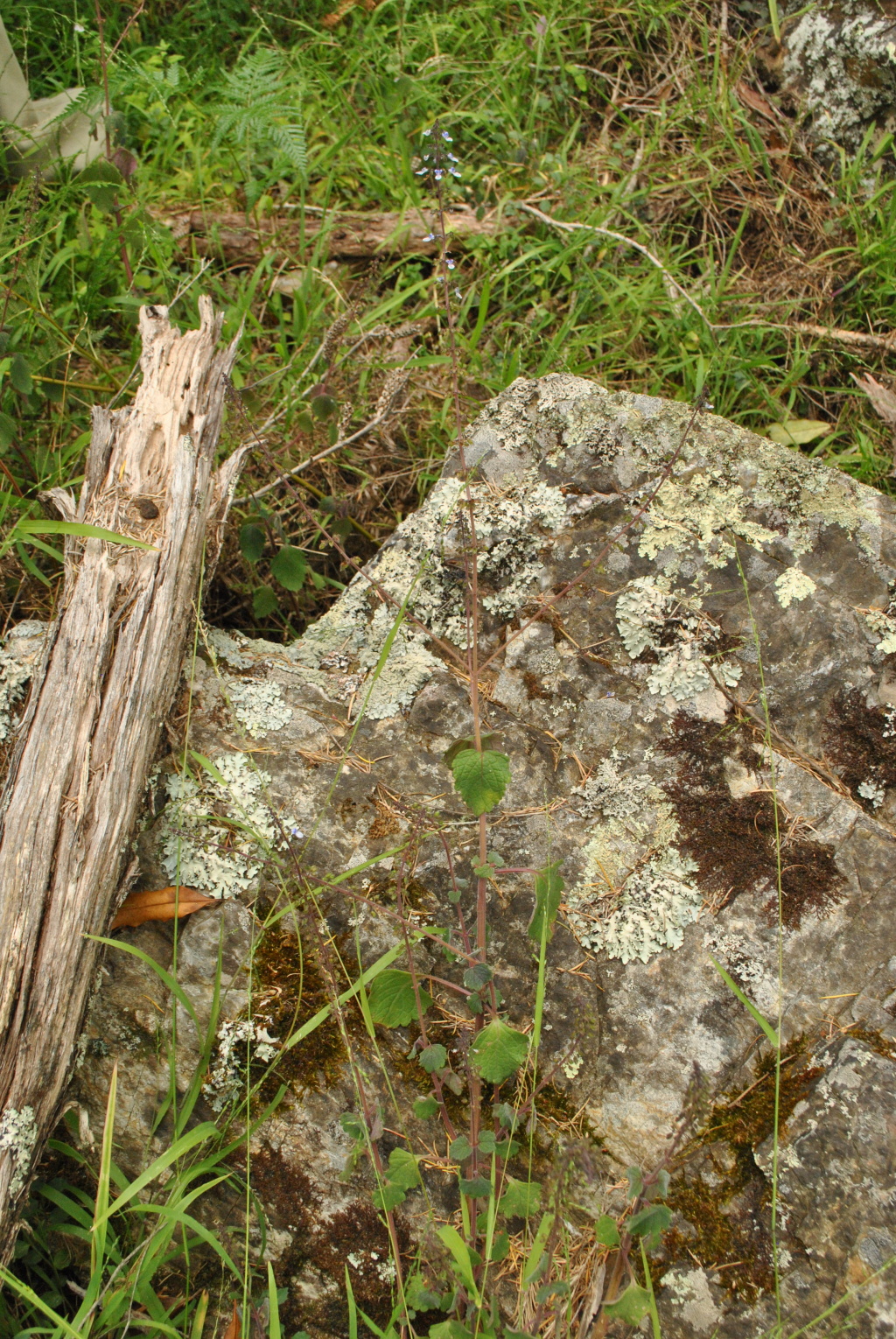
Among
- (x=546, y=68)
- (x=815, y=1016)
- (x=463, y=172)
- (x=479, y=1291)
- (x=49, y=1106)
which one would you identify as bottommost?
(x=49, y=1106)

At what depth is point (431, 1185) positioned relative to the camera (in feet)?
6.01

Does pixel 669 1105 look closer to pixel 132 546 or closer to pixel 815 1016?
pixel 815 1016

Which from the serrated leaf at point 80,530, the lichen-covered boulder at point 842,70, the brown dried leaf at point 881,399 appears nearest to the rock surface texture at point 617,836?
the serrated leaf at point 80,530

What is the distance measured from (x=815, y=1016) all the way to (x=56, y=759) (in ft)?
5.45

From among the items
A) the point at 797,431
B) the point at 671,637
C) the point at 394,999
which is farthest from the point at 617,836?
the point at 797,431

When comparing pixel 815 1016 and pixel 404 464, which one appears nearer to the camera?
pixel 815 1016

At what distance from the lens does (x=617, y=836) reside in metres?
2.07

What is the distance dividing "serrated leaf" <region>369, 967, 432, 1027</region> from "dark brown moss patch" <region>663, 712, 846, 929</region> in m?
0.68

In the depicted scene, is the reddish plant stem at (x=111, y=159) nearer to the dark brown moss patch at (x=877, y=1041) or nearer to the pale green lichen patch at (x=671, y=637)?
the pale green lichen patch at (x=671, y=637)

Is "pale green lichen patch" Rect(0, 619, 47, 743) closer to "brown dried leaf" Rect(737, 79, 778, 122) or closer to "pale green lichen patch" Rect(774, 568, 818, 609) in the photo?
"pale green lichen patch" Rect(774, 568, 818, 609)

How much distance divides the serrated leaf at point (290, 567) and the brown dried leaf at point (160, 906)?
3.18 ft

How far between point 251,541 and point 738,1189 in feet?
6.55

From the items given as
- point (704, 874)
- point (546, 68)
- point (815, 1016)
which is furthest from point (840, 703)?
point (546, 68)

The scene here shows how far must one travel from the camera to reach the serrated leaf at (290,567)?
8.70ft
